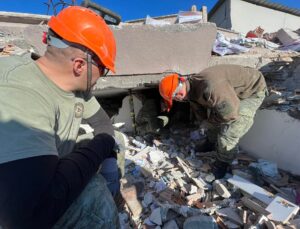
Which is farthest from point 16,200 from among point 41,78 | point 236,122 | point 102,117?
point 236,122

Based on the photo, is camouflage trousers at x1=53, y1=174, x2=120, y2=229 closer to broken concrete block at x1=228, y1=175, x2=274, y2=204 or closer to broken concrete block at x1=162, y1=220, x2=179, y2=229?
broken concrete block at x1=162, y1=220, x2=179, y2=229

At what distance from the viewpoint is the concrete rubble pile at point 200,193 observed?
2.87m

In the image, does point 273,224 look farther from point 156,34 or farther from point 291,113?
point 156,34

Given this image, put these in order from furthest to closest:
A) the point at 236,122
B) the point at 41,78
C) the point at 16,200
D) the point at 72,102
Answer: the point at 236,122
the point at 72,102
the point at 41,78
the point at 16,200

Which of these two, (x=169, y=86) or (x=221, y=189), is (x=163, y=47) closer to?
(x=169, y=86)

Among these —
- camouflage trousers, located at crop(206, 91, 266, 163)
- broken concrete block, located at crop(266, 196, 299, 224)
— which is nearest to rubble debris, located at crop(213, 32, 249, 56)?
camouflage trousers, located at crop(206, 91, 266, 163)

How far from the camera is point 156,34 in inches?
172

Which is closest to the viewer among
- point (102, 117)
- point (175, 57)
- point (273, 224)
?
point (102, 117)

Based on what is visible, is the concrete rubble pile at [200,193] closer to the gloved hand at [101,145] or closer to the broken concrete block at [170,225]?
the broken concrete block at [170,225]

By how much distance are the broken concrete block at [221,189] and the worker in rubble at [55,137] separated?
190 cm

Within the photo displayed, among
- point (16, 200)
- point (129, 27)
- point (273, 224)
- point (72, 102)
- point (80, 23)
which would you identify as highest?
point (129, 27)

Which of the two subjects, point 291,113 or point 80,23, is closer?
point 80,23

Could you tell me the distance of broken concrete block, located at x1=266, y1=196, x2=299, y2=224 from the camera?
267cm

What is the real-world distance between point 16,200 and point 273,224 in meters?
2.52
